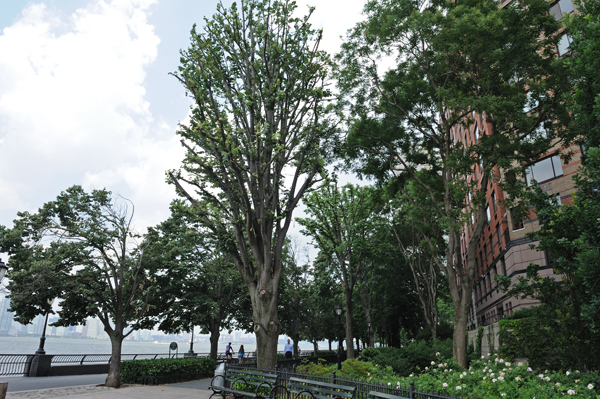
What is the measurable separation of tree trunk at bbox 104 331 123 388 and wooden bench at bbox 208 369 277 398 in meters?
7.30

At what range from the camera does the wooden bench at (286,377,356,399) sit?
27.1 ft

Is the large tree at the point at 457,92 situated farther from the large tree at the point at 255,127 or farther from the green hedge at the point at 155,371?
the green hedge at the point at 155,371

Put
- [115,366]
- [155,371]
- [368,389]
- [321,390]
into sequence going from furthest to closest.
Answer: [155,371], [115,366], [321,390], [368,389]

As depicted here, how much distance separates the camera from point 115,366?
16719mm

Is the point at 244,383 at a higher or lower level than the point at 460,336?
lower

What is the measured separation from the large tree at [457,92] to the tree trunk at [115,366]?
13.9 m

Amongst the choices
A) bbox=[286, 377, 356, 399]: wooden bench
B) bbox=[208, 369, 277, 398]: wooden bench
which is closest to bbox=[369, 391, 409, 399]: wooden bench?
bbox=[286, 377, 356, 399]: wooden bench

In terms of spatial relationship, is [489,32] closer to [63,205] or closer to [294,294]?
[63,205]

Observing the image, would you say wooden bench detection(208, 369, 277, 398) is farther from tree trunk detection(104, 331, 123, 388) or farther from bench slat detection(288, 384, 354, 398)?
tree trunk detection(104, 331, 123, 388)

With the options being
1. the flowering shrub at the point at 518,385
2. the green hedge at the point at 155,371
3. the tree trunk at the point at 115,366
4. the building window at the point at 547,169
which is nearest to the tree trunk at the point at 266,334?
the flowering shrub at the point at 518,385

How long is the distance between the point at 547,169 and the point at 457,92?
1323 centimetres

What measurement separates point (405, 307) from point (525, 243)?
17.7 meters

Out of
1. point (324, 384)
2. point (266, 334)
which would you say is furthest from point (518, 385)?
point (266, 334)

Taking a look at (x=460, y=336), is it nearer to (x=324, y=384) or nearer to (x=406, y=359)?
(x=406, y=359)
